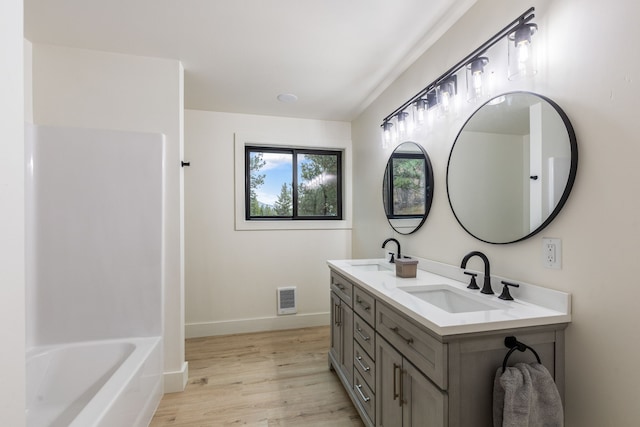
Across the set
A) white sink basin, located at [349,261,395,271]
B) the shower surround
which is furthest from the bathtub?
white sink basin, located at [349,261,395,271]

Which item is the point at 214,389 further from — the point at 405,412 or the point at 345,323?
the point at 405,412

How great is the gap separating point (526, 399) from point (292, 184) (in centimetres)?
287

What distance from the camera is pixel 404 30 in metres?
1.84

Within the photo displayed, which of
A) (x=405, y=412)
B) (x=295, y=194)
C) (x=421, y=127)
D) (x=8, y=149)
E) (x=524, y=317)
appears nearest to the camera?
(x=8, y=149)

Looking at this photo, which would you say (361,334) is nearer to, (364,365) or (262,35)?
(364,365)

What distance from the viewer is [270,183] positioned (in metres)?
3.42

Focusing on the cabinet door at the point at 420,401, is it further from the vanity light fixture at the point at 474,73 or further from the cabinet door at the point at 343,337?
the vanity light fixture at the point at 474,73

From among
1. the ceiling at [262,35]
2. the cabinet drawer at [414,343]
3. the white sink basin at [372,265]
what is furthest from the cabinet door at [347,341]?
the ceiling at [262,35]

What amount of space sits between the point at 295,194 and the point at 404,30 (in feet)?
6.70

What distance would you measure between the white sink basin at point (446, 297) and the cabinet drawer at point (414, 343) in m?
0.21

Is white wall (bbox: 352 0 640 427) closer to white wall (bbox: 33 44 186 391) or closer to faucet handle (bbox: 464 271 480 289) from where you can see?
faucet handle (bbox: 464 271 480 289)

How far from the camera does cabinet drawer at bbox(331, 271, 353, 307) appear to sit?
195 cm

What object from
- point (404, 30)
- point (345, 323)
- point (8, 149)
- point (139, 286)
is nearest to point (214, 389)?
point (139, 286)

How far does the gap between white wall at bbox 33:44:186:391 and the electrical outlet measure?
224 cm
